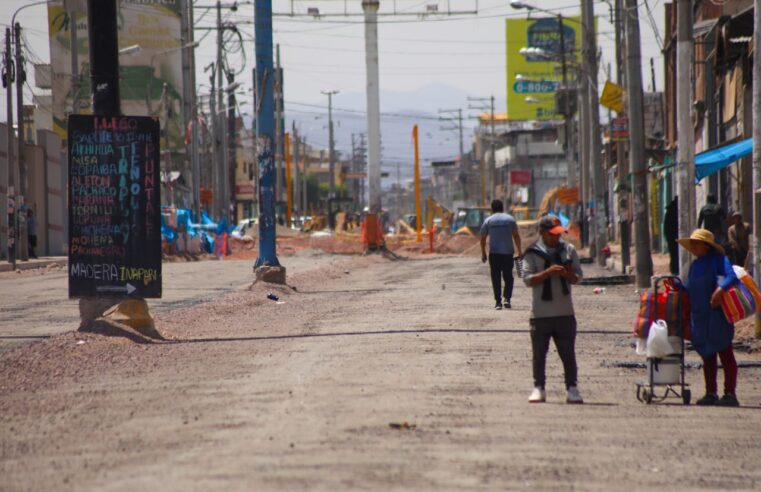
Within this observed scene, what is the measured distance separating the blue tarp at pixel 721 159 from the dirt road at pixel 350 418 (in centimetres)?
792

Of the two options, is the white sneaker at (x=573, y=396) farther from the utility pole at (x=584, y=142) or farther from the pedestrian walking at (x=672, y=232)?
the utility pole at (x=584, y=142)

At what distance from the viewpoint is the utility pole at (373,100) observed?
1924 inches

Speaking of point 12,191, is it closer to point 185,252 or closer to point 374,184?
point 185,252

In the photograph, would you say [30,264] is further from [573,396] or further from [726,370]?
[726,370]

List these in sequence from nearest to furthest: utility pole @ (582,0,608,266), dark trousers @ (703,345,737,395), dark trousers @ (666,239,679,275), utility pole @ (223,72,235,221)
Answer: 1. dark trousers @ (703,345,737,395)
2. dark trousers @ (666,239,679,275)
3. utility pole @ (582,0,608,266)
4. utility pole @ (223,72,235,221)

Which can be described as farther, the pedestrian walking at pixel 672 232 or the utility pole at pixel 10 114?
the utility pole at pixel 10 114

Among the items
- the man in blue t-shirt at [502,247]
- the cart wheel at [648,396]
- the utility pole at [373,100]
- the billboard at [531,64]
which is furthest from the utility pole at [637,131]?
the billboard at [531,64]

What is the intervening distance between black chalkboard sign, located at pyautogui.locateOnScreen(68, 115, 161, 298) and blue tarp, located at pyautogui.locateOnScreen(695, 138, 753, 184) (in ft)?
37.5

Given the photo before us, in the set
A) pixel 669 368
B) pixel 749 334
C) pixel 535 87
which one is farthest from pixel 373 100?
pixel 669 368

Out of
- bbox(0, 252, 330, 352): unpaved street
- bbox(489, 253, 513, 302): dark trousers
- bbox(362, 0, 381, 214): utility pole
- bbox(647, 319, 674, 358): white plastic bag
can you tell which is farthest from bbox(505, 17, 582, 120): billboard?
bbox(647, 319, 674, 358): white plastic bag

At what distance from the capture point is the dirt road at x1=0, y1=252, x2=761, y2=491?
287 inches

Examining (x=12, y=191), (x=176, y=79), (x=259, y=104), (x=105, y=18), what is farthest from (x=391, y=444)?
(x=176, y=79)

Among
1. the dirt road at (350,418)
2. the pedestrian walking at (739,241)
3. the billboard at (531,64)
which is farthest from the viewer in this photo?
the billboard at (531,64)

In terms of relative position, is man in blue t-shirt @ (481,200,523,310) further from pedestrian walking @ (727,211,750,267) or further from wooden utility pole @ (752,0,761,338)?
wooden utility pole @ (752,0,761,338)
